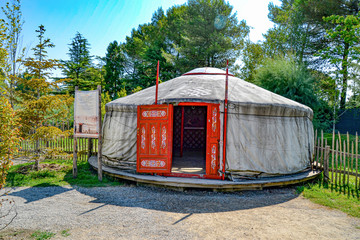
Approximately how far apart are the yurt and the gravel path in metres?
0.53

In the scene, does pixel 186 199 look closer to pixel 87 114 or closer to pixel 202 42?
pixel 87 114

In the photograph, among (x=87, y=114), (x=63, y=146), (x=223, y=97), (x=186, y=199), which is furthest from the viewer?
(x=63, y=146)

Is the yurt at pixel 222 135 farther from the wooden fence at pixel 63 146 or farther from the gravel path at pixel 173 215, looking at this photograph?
the wooden fence at pixel 63 146

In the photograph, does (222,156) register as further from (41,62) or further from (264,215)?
(41,62)

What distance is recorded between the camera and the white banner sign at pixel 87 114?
202 inches

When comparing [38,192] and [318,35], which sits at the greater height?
[318,35]

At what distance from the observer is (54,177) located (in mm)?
5375

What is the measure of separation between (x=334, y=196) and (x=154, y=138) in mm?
3400

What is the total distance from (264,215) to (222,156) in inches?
56.1

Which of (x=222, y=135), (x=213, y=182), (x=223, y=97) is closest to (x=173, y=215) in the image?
(x=213, y=182)

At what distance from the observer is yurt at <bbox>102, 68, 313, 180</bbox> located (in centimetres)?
479

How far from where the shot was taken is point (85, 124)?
523 centimetres

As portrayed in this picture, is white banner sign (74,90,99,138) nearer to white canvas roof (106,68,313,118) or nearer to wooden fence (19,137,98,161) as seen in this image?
white canvas roof (106,68,313,118)

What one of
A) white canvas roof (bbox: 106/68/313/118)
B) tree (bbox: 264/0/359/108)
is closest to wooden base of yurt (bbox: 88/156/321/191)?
white canvas roof (bbox: 106/68/313/118)
